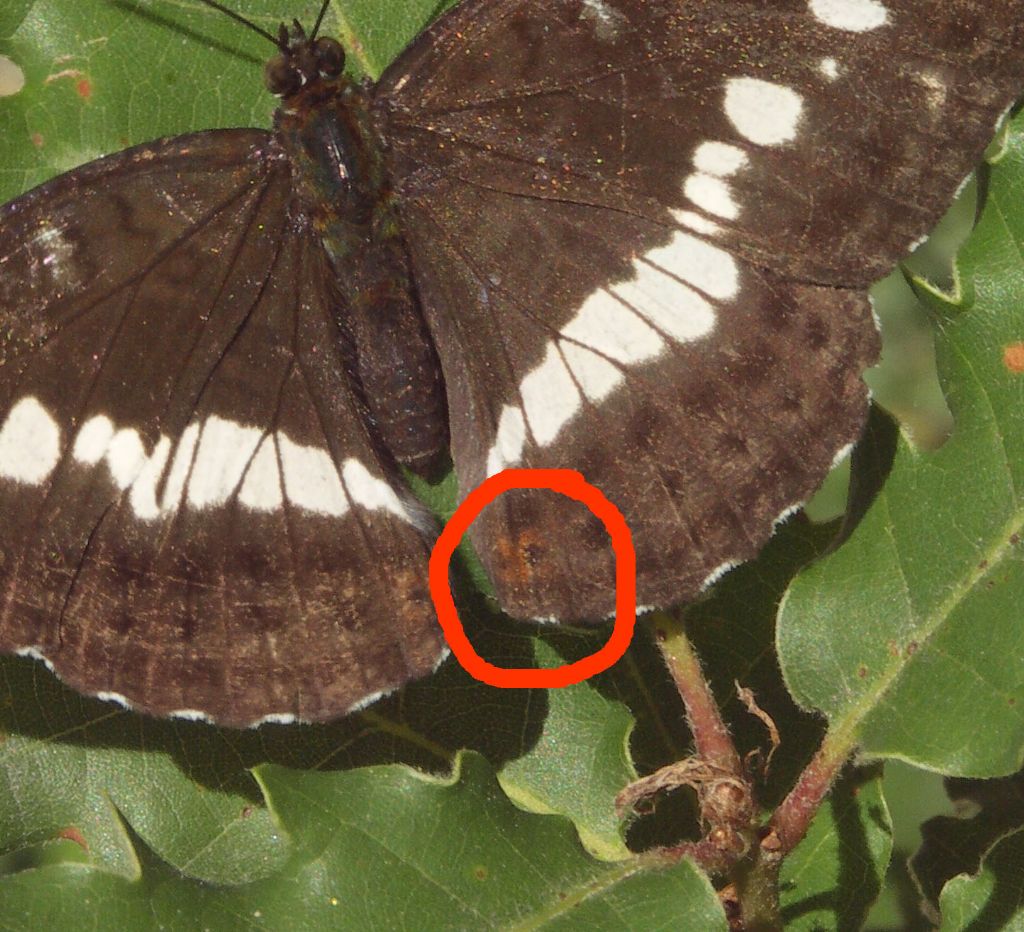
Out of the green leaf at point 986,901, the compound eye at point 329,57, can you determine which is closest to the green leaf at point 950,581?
the green leaf at point 986,901

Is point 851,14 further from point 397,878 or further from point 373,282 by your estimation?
point 397,878

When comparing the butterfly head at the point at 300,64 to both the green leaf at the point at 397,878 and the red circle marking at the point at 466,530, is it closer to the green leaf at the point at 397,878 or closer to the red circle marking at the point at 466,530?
the red circle marking at the point at 466,530

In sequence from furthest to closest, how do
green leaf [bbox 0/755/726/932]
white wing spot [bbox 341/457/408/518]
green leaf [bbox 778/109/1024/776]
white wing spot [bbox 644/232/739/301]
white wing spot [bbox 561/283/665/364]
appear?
1. white wing spot [bbox 341/457/408/518]
2. white wing spot [bbox 561/283/665/364]
3. white wing spot [bbox 644/232/739/301]
4. green leaf [bbox 778/109/1024/776]
5. green leaf [bbox 0/755/726/932]

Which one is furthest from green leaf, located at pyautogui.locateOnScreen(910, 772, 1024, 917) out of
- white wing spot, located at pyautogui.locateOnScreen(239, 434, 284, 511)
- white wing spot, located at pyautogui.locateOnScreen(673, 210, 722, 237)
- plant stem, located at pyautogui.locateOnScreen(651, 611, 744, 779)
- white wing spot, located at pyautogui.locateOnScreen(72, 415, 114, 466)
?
white wing spot, located at pyautogui.locateOnScreen(72, 415, 114, 466)

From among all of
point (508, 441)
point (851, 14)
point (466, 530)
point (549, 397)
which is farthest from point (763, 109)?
point (466, 530)

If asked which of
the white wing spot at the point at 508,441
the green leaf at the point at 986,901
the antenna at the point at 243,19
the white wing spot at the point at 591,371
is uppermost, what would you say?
the antenna at the point at 243,19

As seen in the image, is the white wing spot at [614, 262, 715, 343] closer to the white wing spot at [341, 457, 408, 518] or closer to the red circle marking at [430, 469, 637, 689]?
the red circle marking at [430, 469, 637, 689]
